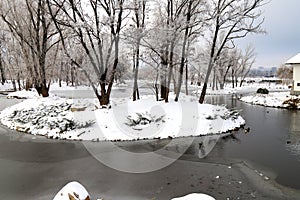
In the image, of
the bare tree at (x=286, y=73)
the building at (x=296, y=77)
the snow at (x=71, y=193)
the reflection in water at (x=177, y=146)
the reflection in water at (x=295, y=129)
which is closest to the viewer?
the snow at (x=71, y=193)

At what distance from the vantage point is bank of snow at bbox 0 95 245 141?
11.0m

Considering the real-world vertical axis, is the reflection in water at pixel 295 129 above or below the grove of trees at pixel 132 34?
below

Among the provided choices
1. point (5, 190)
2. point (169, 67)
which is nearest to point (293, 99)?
point (169, 67)

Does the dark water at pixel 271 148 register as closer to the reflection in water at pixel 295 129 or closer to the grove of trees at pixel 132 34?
the reflection in water at pixel 295 129

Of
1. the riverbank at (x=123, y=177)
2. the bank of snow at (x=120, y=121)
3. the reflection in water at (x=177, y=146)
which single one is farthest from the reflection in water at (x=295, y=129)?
the riverbank at (x=123, y=177)

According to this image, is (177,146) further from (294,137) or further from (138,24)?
(138,24)

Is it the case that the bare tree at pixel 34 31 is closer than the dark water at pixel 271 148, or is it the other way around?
the dark water at pixel 271 148

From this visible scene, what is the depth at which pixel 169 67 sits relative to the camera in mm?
15891

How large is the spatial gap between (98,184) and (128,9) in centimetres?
1112

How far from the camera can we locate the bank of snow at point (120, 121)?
35.9ft

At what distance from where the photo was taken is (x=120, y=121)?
11.8 meters

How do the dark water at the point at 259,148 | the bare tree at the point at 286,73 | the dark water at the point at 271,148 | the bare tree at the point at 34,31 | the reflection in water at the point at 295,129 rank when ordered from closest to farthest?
the dark water at the point at 271,148 → the dark water at the point at 259,148 → the reflection in water at the point at 295,129 → the bare tree at the point at 34,31 → the bare tree at the point at 286,73

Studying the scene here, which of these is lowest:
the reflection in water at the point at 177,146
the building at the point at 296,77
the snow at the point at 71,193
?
the reflection in water at the point at 177,146

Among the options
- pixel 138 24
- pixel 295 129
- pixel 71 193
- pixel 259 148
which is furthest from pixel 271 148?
pixel 138 24
